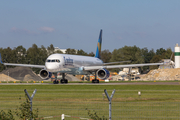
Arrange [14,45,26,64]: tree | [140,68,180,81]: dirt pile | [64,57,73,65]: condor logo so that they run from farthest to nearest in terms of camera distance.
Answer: [14,45,26,64]: tree, [140,68,180,81]: dirt pile, [64,57,73,65]: condor logo

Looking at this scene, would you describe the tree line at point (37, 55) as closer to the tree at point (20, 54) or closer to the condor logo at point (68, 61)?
the tree at point (20, 54)

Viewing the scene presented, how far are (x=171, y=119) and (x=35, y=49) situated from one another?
406 feet

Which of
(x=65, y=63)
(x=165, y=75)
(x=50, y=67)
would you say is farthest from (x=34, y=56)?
(x=50, y=67)

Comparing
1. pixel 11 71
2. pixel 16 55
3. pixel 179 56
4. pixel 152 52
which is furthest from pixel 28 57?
pixel 152 52

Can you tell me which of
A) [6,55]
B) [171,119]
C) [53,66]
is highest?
[6,55]

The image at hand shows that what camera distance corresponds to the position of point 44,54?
13338 cm

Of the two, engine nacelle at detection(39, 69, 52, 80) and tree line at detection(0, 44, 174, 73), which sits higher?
tree line at detection(0, 44, 174, 73)

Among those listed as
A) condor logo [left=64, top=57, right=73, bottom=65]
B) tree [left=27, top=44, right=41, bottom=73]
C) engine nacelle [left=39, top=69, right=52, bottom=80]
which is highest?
tree [left=27, top=44, right=41, bottom=73]

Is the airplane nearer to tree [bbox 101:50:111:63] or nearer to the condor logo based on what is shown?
the condor logo

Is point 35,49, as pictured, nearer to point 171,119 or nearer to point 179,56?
point 179,56

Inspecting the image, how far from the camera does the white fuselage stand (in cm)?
4494

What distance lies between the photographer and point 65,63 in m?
46.6

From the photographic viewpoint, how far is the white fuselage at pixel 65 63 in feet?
147

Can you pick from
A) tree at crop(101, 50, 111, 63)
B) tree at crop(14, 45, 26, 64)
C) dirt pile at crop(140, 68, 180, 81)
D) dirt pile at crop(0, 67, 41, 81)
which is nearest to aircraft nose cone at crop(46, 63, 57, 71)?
dirt pile at crop(0, 67, 41, 81)
